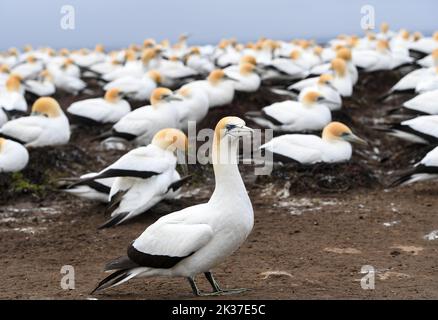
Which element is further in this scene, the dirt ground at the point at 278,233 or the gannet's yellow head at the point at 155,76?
the gannet's yellow head at the point at 155,76

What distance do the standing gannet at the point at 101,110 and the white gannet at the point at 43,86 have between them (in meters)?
4.11

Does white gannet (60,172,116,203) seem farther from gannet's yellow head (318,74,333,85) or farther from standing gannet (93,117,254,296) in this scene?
gannet's yellow head (318,74,333,85)

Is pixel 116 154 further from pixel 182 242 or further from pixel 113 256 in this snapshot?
pixel 182 242

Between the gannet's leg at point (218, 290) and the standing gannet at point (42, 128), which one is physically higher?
the gannet's leg at point (218, 290)

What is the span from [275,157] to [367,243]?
2716mm

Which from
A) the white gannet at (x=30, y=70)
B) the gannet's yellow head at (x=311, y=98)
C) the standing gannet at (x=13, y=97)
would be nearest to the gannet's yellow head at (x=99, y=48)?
the white gannet at (x=30, y=70)

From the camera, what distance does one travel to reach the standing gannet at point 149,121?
469 inches

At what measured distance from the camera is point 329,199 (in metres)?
9.70

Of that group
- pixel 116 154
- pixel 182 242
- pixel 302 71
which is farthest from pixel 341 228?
pixel 302 71

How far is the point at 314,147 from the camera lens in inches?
409

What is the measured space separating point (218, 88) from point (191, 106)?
4.13ft

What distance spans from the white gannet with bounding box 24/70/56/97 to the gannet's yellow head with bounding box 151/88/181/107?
5.90m

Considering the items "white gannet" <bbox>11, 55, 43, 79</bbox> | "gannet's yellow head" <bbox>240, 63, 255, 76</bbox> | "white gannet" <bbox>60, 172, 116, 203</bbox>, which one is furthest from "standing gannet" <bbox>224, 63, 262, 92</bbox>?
"white gannet" <bbox>11, 55, 43, 79</bbox>

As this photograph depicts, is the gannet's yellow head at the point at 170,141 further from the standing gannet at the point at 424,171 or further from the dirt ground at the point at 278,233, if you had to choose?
the standing gannet at the point at 424,171
